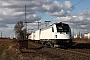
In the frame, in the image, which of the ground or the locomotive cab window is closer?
the ground

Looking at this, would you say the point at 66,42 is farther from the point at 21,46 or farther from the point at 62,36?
the point at 21,46

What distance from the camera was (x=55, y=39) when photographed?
34.9 metres

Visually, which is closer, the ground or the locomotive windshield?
the ground

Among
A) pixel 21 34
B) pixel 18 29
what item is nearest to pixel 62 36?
pixel 21 34

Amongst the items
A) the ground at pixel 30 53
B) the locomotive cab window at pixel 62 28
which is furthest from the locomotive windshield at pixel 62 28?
the ground at pixel 30 53

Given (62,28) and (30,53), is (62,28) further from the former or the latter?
(30,53)

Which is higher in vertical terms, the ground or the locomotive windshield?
the locomotive windshield

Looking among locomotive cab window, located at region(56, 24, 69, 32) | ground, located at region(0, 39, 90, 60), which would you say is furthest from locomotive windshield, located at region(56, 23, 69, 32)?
ground, located at region(0, 39, 90, 60)

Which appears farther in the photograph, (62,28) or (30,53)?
(62,28)

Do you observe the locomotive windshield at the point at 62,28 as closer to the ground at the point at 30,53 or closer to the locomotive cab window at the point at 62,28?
the locomotive cab window at the point at 62,28

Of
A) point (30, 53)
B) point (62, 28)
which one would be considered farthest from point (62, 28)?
point (30, 53)

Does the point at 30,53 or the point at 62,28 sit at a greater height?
the point at 62,28

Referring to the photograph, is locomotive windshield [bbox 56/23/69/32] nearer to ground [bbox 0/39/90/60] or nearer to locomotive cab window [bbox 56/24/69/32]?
locomotive cab window [bbox 56/24/69/32]

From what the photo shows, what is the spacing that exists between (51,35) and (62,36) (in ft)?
9.97
